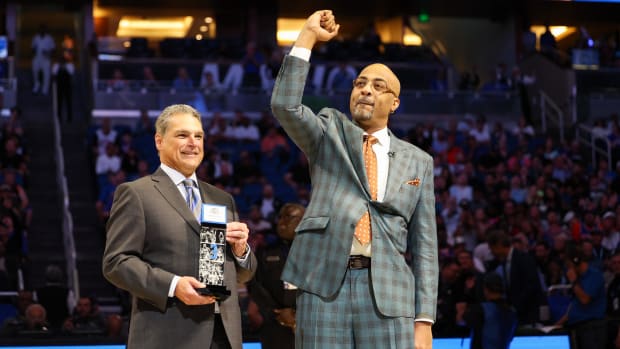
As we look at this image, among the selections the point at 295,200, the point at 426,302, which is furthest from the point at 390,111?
the point at 295,200

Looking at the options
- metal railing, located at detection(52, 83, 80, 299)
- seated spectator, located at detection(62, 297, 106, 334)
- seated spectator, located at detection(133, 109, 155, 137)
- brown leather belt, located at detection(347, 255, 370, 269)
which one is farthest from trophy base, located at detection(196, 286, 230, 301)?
seated spectator, located at detection(133, 109, 155, 137)

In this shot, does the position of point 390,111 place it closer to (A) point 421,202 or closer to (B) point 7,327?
(A) point 421,202

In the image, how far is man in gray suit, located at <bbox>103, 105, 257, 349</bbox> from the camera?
14.1 feet

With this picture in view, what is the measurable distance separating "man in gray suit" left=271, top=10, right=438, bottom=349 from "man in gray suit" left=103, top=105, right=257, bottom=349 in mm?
268

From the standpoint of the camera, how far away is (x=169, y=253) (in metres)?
4.40

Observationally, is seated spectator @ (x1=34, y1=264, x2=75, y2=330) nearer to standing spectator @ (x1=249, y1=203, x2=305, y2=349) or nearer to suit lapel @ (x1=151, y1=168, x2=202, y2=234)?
standing spectator @ (x1=249, y1=203, x2=305, y2=349)

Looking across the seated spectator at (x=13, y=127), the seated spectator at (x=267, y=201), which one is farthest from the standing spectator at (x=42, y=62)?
the seated spectator at (x=267, y=201)

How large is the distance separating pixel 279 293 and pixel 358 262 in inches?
88.3

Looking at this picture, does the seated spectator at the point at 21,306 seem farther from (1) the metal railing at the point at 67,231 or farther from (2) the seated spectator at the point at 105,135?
(2) the seated spectator at the point at 105,135

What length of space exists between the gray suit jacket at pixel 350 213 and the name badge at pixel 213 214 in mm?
344

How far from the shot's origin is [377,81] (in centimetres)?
452

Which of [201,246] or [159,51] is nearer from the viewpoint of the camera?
[201,246]

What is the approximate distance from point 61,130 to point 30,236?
4.21 m

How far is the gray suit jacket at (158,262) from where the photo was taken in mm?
4312
